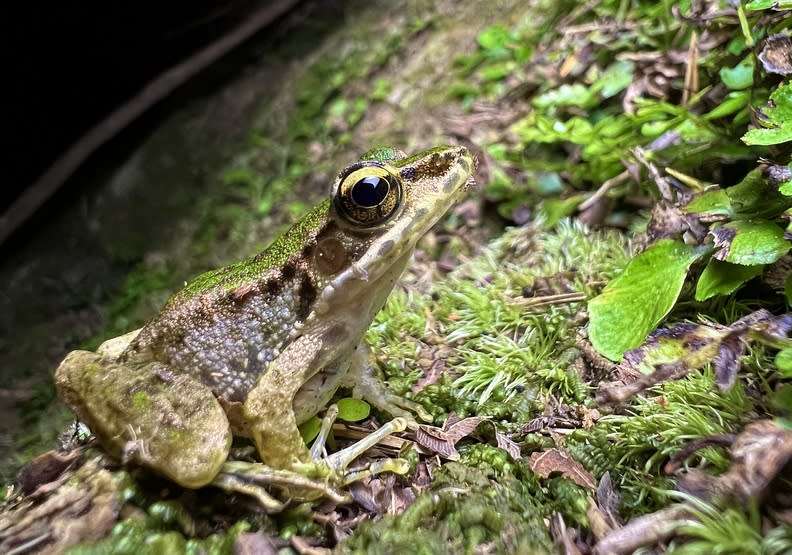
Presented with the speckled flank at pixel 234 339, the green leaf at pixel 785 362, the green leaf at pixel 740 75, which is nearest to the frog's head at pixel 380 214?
the speckled flank at pixel 234 339

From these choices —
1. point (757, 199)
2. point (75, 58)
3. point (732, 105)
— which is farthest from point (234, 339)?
point (75, 58)

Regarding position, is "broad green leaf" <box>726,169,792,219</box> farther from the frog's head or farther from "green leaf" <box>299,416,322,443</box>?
"green leaf" <box>299,416,322,443</box>

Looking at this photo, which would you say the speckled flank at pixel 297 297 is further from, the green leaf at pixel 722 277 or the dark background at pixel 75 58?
the dark background at pixel 75 58

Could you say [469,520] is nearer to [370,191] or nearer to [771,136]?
[370,191]

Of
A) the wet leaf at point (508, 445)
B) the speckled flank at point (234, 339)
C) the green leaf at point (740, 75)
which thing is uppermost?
the speckled flank at point (234, 339)

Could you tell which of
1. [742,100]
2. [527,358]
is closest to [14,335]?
[527,358]

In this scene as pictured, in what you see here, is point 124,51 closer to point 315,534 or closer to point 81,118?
point 81,118
